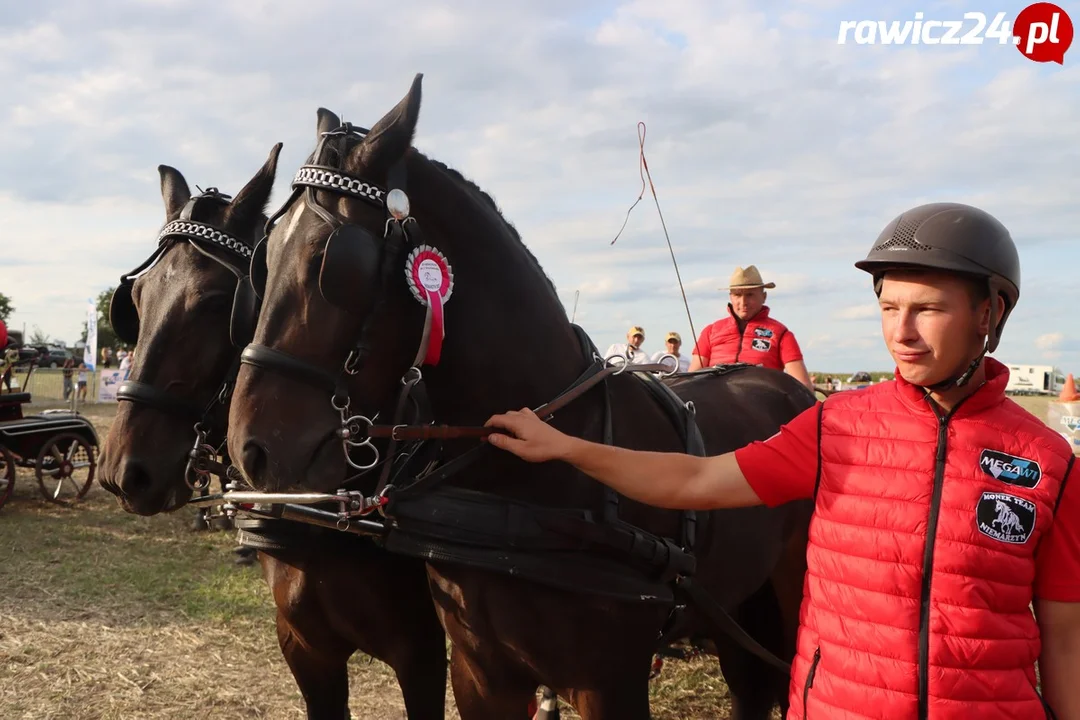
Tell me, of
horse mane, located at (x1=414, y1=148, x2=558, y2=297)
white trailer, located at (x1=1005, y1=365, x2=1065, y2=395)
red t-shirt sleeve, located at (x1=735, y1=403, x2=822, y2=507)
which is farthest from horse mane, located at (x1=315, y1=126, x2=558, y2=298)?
white trailer, located at (x1=1005, y1=365, x2=1065, y2=395)

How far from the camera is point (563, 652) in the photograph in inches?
83.8

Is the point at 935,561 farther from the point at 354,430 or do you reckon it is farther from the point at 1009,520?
the point at 354,430

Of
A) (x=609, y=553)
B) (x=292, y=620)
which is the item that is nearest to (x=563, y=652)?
(x=609, y=553)

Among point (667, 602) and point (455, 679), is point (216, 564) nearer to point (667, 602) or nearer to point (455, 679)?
point (455, 679)

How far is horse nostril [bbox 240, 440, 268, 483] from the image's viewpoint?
72.2 inches

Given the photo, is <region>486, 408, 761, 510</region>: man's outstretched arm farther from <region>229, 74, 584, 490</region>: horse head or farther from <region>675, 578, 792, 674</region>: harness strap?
<region>675, 578, 792, 674</region>: harness strap

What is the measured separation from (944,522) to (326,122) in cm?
189

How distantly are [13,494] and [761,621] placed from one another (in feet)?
32.2

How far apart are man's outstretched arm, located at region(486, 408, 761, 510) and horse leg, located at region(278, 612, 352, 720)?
141cm

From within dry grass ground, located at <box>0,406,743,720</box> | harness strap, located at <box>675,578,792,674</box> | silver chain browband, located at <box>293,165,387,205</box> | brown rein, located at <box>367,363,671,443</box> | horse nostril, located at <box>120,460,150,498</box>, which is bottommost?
dry grass ground, located at <box>0,406,743,720</box>

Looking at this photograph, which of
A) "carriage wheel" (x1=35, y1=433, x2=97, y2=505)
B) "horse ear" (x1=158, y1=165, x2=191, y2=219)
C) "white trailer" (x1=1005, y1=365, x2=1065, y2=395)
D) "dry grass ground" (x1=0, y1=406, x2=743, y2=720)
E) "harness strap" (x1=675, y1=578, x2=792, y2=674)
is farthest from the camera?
"white trailer" (x1=1005, y1=365, x2=1065, y2=395)

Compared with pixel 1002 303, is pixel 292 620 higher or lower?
lower

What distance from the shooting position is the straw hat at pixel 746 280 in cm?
552

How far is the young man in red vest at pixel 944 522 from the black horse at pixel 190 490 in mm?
1435
